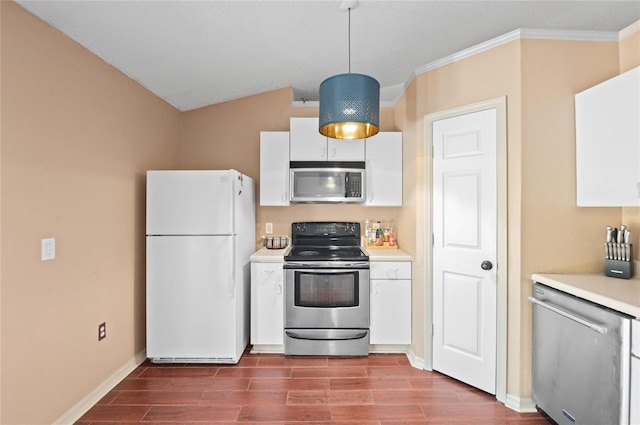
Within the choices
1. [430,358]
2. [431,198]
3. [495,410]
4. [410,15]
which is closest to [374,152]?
[431,198]

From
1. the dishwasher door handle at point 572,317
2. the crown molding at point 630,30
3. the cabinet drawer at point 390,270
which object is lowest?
the dishwasher door handle at point 572,317

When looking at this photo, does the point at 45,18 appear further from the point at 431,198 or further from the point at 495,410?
the point at 495,410

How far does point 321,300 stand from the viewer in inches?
113

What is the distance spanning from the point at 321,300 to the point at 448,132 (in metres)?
1.72

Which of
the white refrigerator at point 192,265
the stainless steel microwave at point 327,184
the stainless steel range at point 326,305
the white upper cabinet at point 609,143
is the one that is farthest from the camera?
the stainless steel microwave at point 327,184

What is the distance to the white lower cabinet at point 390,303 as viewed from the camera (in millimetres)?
2881

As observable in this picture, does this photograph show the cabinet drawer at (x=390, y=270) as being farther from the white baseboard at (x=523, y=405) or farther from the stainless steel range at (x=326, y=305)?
the white baseboard at (x=523, y=405)

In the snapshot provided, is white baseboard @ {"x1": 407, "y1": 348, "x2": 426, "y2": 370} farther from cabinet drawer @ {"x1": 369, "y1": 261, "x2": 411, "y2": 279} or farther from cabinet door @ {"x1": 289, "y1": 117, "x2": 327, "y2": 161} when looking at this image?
cabinet door @ {"x1": 289, "y1": 117, "x2": 327, "y2": 161}

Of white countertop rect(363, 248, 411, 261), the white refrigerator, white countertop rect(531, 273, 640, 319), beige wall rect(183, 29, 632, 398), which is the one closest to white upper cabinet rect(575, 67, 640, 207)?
beige wall rect(183, 29, 632, 398)

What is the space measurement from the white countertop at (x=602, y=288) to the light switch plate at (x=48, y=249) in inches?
115

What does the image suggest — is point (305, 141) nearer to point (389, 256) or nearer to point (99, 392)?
point (389, 256)

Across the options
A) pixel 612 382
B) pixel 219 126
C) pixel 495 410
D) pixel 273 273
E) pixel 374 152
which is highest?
pixel 219 126

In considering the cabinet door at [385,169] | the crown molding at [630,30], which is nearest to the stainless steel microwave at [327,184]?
the cabinet door at [385,169]

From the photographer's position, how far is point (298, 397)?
2.28 metres
